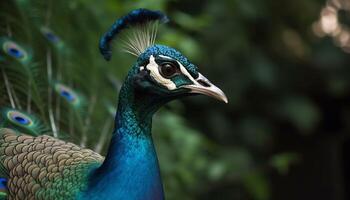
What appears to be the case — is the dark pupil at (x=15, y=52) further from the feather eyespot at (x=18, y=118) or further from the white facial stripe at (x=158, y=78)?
the white facial stripe at (x=158, y=78)

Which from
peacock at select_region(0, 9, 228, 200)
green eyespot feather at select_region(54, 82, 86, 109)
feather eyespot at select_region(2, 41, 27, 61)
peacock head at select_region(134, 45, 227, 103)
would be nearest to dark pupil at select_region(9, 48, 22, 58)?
feather eyespot at select_region(2, 41, 27, 61)

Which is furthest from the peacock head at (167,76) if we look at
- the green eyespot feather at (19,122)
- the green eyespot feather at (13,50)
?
the green eyespot feather at (13,50)

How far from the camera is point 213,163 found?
9.04ft

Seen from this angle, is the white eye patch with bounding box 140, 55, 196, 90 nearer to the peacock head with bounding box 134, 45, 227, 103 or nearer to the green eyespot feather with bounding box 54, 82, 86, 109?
the peacock head with bounding box 134, 45, 227, 103

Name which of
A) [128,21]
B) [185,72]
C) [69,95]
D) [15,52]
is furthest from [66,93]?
[185,72]

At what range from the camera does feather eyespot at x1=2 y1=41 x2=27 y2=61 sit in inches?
76.4

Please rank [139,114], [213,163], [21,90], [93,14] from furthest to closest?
[213,163], [93,14], [21,90], [139,114]

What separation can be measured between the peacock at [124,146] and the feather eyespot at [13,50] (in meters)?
0.29

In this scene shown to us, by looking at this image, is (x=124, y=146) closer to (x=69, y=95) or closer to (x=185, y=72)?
(x=185, y=72)

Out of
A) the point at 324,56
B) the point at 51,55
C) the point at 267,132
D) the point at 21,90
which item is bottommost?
the point at 21,90

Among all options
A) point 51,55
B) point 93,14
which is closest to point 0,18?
point 51,55

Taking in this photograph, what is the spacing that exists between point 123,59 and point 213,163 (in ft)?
1.93

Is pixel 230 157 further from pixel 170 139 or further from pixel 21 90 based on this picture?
pixel 21 90

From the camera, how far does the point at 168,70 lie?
1.38 meters
